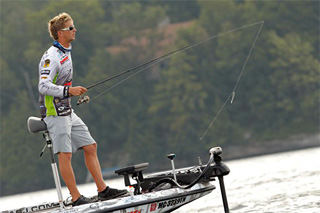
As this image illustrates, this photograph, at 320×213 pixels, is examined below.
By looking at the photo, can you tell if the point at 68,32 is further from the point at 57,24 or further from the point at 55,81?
the point at 55,81

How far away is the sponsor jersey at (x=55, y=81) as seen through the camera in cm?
769

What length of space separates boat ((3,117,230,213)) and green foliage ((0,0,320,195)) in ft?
146

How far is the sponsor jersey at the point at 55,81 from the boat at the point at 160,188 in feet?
0.65

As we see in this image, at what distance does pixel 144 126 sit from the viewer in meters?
57.8

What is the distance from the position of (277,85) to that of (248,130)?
397cm

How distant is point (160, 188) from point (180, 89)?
49.3m

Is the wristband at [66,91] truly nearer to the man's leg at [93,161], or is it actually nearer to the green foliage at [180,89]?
A: the man's leg at [93,161]

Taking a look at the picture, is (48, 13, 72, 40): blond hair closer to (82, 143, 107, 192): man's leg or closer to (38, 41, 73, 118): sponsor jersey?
(38, 41, 73, 118): sponsor jersey

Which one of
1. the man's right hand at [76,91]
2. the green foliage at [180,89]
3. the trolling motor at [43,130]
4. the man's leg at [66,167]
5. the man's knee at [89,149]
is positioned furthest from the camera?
the green foliage at [180,89]

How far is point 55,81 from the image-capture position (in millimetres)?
7797

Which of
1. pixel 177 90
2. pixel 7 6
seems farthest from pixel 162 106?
pixel 7 6

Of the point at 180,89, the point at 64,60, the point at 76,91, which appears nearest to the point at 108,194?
the point at 76,91

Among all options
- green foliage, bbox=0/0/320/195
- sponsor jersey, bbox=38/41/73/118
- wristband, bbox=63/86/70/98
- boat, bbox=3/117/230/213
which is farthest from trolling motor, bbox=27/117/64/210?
green foliage, bbox=0/0/320/195

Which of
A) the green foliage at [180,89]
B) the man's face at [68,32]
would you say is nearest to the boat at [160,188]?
the man's face at [68,32]
